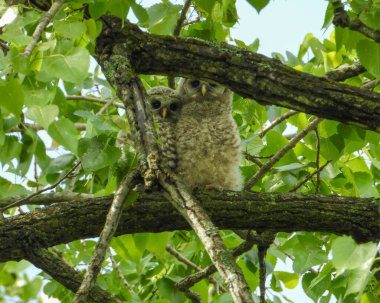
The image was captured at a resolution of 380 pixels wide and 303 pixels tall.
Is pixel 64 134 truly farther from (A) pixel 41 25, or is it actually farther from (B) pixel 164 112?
(B) pixel 164 112

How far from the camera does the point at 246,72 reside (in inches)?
121

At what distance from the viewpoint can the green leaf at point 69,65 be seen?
246 centimetres

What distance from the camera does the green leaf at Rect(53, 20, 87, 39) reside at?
2.59 metres

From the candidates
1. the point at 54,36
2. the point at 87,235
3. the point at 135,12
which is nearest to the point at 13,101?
the point at 54,36

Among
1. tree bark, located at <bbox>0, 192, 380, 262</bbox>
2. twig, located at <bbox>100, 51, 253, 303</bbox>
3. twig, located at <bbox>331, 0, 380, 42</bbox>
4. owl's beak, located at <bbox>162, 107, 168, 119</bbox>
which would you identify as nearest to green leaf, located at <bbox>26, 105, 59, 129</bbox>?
twig, located at <bbox>100, 51, 253, 303</bbox>

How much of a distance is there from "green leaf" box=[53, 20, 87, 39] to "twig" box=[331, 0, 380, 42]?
2.94 feet

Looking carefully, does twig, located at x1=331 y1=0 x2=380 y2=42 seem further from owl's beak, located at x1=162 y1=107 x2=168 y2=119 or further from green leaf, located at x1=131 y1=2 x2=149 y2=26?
owl's beak, located at x1=162 y1=107 x2=168 y2=119

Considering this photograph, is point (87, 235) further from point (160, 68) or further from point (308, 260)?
point (308, 260)

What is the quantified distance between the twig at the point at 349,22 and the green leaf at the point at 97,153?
1052 mm

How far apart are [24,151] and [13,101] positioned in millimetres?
823

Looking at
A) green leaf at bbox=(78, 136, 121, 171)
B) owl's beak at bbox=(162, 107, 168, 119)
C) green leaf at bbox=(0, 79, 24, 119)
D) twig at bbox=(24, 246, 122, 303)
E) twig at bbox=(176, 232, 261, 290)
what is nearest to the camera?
green leaf at bbox=(0, 79, 24, 119)

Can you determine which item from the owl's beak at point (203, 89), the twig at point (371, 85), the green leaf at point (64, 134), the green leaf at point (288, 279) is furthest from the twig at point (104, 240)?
the owl's beak at point (203, 89)

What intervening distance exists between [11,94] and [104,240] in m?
0.56

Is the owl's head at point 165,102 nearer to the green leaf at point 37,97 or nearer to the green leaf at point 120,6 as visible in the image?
the green leaf at point 120,6
